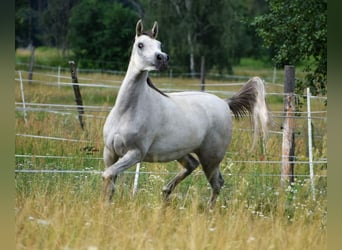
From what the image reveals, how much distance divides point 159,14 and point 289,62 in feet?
68.1

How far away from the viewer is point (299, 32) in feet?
31.6

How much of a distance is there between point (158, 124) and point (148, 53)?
68 cm

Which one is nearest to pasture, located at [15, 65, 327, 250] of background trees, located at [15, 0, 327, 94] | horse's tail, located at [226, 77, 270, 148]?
horse's tail, located at [226, 77, 270, 148]

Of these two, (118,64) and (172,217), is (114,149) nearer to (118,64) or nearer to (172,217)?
(172,217)

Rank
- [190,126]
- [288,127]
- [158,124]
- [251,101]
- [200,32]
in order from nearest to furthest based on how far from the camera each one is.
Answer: [158,124]
[190,126]
[251,101]
[288,127]
[200,32]

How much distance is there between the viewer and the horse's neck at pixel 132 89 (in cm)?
580

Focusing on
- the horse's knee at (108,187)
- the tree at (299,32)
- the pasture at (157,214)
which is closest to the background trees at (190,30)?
the tree at (299,32)

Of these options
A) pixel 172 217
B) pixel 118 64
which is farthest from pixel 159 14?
pixel 172 217

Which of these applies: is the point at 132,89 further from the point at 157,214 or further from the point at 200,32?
the point at 200,32

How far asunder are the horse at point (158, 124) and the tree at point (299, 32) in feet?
8.72

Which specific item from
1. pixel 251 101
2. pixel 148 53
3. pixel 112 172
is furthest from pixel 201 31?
pixel 112 172

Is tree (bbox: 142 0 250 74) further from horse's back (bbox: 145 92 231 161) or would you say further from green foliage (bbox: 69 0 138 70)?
Answer: horse's back (bbox: 145 92 231 161)

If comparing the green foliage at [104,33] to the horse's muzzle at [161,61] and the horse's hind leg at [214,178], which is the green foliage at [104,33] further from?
the horse's muzzle at [161,61]

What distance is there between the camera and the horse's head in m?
Result: 5.53
